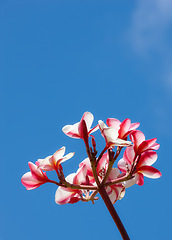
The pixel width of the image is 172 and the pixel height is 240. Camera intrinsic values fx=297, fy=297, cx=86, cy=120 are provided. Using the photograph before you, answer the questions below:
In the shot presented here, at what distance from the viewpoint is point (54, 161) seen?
81cm

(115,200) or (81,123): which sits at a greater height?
(81,123)

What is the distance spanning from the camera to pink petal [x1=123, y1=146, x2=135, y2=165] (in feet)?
2.88

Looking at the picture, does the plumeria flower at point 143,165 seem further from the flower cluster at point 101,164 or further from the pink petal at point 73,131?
the pink petal at point 73,131

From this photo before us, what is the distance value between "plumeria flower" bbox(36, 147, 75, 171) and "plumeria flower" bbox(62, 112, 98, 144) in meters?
0.05

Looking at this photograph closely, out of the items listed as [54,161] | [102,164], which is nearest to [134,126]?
[102,164]

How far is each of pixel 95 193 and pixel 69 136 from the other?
182mm

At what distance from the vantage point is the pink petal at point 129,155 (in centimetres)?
88

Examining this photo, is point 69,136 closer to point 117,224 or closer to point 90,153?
point 90,153

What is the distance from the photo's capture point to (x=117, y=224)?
744 mm

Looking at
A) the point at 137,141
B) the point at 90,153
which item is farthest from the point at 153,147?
the point at 90,153

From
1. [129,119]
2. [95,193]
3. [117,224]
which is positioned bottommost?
[117,224]

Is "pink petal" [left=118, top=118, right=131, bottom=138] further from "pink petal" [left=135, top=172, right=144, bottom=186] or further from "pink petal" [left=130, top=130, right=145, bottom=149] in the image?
"pink petal" [left=135, top=172, right=144, bottom=186]

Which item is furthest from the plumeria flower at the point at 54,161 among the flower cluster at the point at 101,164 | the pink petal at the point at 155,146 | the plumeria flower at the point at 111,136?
the pink petal at the point at 155,146

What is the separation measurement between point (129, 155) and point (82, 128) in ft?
0.60
